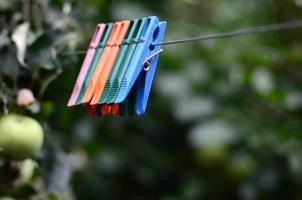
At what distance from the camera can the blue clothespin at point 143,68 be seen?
1.11 m

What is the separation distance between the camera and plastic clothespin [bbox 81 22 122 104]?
3.81ft

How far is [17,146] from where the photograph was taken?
133 centimetres

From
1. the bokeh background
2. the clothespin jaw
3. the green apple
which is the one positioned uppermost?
the bokeh background

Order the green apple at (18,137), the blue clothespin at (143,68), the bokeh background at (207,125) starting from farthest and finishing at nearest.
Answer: the bokeh background at (207,125) < the green apple at (18,137) < the blue clothespin at (143,68)

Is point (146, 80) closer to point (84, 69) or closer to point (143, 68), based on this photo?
point (143, 68)

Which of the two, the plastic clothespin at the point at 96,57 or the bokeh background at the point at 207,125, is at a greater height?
the bokeh background at the point at 207,125

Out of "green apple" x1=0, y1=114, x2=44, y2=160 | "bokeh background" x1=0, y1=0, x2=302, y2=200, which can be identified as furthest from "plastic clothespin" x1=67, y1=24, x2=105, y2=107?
"bokeh background" x1=0, y1=0, x2=302, y2=200

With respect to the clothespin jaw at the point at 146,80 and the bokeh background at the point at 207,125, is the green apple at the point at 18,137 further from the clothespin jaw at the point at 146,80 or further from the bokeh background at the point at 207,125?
the bokeh background at the point at 207,125

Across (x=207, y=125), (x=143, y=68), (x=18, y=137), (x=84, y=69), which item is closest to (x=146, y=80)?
(x=143, y=68)

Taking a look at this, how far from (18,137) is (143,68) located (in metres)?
0.30

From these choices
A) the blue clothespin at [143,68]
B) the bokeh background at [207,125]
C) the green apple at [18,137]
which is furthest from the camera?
the bokeh background at [207,125]

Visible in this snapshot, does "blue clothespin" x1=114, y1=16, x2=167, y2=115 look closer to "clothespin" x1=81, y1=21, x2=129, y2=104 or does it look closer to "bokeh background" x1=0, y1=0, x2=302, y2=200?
"clothespin" x1=81, y1=21, x2=129, y2=104

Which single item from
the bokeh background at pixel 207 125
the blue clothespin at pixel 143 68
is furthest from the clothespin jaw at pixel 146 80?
the bokeh background at pixel 207 125

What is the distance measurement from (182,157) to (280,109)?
0.43 metres
